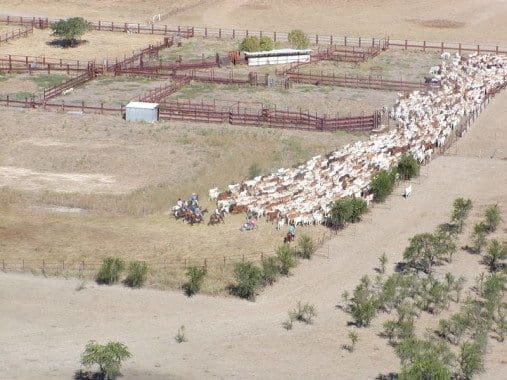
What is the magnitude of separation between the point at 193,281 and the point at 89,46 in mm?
36287

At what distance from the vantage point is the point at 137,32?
70.8 metres

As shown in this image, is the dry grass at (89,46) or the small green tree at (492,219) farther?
the dry grass at (89,46)

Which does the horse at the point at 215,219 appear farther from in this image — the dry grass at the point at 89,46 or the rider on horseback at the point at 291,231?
the dry grass at the point at 89,46

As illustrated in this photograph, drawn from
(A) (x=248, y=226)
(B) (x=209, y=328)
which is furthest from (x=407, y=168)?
(B) (x=209, y=328)

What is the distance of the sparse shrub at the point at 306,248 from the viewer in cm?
3572

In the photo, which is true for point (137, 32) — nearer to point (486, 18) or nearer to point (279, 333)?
point (486, 18)

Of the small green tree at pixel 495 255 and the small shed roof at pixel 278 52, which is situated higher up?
the small shed roof at pixel 278 52

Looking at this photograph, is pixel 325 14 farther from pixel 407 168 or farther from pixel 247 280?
pixel 247 280

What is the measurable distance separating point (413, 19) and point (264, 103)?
934 inches

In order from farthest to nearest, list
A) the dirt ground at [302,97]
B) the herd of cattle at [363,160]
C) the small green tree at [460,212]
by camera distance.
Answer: the dirt ground at [302,97], the herd of cattle at [363,160], the small green tree at [460,212]

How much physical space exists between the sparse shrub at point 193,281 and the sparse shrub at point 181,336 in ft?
→ 7.73

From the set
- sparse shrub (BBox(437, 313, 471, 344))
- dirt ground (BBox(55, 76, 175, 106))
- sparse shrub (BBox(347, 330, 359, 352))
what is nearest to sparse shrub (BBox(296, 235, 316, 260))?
sparse shrub (BBox(347, 330, 359, 352))

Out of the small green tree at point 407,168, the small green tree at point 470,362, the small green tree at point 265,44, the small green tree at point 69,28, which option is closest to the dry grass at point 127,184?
the small green tree at point 407,168

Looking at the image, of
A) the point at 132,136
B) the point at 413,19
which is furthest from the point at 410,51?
the point at 132,136
